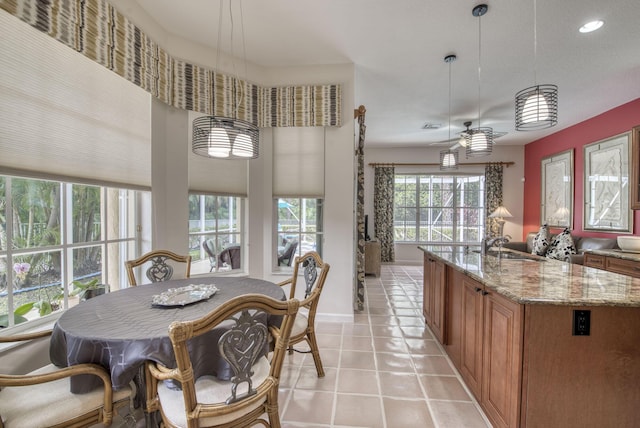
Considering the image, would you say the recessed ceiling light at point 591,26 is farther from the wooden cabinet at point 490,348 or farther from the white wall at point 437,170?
the white wall at point 437,170

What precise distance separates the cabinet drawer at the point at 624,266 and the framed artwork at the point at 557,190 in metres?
1.94

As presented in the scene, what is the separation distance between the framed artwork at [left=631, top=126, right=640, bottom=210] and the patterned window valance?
13.6 ft

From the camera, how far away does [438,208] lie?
6.98m

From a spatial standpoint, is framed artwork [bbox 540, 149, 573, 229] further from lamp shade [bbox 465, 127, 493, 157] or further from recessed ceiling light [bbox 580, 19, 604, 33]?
recessed ceiling light [bbox 580, 19, 604, 33]

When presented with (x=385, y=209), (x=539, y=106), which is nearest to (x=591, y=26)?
(x=539, y=106)

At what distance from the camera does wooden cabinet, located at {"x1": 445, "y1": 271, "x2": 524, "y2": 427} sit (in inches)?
54.9

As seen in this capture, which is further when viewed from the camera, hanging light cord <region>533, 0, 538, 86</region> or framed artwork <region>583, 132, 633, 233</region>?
framed artwork <region>583, 132, 633, 233</region>

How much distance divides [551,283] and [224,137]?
2.23 metres

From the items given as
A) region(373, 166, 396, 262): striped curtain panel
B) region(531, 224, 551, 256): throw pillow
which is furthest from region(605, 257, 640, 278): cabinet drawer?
region(373, 166, 396, 262): striped curtain panel

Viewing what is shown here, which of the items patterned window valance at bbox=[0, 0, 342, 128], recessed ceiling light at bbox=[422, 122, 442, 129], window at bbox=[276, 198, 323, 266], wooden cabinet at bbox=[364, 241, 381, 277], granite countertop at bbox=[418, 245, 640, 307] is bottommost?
wooden cabinet at bbox=[364, 241, 381, 277]

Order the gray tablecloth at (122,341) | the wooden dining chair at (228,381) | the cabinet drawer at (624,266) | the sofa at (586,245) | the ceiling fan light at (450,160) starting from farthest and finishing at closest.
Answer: the ceiling fan light at (450,160), the sofa at (586,245), the cabinet drawer at (624,266), the gray tablecloth at (122,341), the wooden dining chair at (228,381)

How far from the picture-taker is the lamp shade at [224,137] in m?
1.81

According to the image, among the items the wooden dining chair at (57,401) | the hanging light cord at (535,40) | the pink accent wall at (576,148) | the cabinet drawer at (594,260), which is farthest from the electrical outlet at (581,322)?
the pink accent wall at (576,148)

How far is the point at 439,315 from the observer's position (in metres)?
2.63
